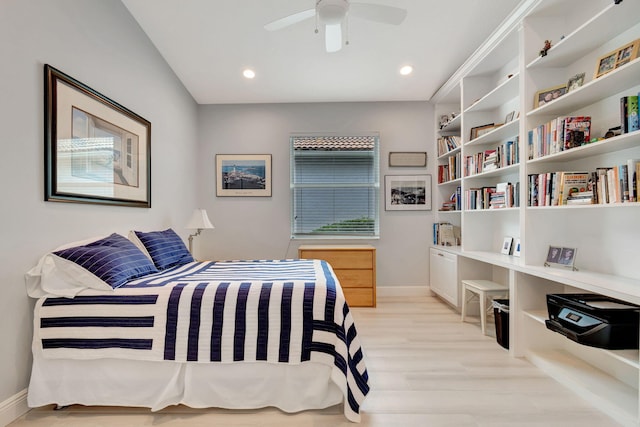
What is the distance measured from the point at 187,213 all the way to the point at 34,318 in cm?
219

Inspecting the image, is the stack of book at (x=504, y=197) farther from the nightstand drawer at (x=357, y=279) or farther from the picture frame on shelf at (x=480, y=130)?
the nightstand drawer at (x=357, y=279)

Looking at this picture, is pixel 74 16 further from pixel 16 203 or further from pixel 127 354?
pixel 127 354

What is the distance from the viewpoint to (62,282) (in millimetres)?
1722

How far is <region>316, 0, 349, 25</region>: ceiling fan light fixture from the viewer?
1901mm

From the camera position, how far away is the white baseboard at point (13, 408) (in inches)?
61.3

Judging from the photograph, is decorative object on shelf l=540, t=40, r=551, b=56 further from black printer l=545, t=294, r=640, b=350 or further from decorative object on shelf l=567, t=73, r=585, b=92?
black printer l=545, t=294, r=640, b=350

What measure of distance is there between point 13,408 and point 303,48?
342 centimetres

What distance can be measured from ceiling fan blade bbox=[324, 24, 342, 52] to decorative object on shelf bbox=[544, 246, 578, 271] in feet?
7.30

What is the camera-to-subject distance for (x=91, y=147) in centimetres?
220

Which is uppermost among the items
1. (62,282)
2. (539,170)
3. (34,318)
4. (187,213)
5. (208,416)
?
(539,170)

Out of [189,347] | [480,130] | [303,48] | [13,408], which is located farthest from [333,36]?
[13,408]

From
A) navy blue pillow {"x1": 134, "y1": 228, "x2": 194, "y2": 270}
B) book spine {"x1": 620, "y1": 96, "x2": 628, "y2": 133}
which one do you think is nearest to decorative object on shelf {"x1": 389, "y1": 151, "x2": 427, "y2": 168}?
book spine {"x1": 620, "y1": 96, "x2": 628, "y2": 133}

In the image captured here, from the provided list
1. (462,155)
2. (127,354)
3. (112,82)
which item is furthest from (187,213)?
(462,155)

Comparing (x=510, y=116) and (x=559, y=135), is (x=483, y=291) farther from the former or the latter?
(x=510, y=116)
